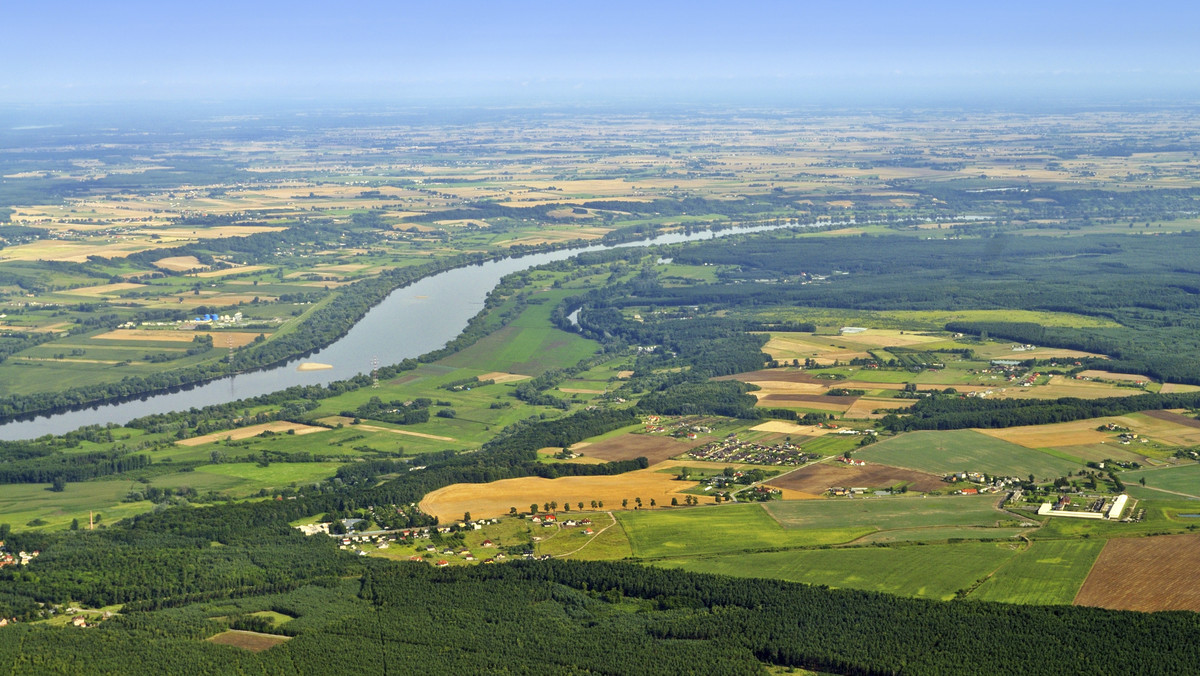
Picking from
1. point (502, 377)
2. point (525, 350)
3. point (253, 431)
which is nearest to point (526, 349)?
point (525, 350)

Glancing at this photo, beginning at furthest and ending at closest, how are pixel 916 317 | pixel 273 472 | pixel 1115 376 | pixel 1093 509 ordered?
pixel 916 317
pixel 1115 376
pixel 273 472
pixel 1093 509

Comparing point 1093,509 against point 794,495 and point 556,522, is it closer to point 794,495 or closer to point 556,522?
point 794,495

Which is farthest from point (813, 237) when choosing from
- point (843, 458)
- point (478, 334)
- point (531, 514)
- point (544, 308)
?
point (531, 514)

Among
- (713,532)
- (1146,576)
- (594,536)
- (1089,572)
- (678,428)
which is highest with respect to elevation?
(1146,576)

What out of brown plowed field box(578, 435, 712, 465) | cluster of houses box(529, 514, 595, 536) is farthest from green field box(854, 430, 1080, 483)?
cluster of houses box(529, 514, 595, 536)

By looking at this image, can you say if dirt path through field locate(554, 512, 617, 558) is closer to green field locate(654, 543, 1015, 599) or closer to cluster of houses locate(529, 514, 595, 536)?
cluster of houses locate(529, 514, 595, 536)

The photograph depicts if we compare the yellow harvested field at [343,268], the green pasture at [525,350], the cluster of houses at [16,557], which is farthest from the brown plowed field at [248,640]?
the yellow harvested field at [343,268]

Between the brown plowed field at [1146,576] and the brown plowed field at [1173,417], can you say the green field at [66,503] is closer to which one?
the brown plowed field at [1146,576]
